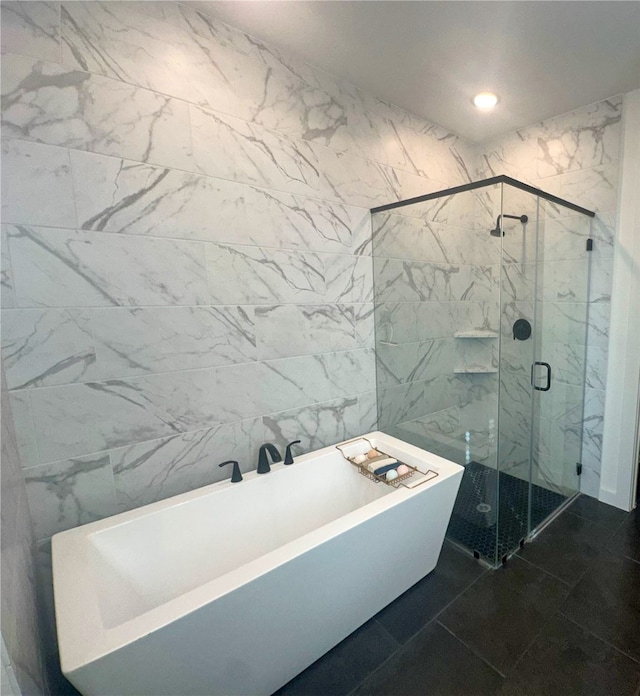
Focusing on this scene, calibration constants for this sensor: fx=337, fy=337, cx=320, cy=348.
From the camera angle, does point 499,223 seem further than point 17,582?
Yes

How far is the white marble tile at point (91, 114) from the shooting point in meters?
1.23

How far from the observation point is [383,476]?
1792mm

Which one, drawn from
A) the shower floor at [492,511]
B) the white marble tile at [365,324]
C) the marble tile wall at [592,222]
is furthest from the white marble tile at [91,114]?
the shower floor at [492,511]

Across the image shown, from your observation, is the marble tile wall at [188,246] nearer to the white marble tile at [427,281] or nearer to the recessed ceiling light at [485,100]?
the white marble tile at [427,281]

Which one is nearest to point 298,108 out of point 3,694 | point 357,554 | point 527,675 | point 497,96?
point 497,96

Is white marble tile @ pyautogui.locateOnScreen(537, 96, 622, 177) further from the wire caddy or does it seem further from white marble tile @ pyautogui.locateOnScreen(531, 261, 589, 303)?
the wire caddy

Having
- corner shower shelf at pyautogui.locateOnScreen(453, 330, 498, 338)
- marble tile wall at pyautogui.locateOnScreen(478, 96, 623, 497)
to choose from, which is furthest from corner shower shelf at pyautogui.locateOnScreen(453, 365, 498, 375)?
marble tile wall at pyautogui.locateOnScreen(478, 96, 623, 497)

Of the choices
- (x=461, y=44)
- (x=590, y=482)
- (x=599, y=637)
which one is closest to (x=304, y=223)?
(x=461, y=44)

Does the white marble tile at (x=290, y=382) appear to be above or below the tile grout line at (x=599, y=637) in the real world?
Answer: above

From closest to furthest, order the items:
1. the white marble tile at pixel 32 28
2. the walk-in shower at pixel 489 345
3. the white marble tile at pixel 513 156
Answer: the white marble tile at pixel 32 28
the walk-in shower at pixel 489 345
the white marble tile at pixel 513 156

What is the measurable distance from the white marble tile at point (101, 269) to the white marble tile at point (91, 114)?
357 millimetres

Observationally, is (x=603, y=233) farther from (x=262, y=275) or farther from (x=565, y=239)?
(x=262, y=275)

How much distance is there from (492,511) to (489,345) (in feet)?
3.49

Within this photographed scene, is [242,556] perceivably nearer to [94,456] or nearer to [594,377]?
[94,456]
